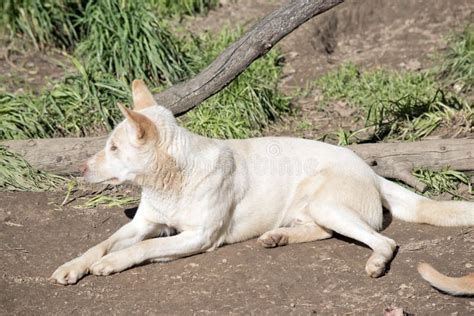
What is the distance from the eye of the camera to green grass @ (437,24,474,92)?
8.93 m

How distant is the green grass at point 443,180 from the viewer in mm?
6867

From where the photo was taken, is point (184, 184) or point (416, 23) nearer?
point (184, 184)

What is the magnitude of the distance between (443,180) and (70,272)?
322 cm

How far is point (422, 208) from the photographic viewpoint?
6270 millimetres

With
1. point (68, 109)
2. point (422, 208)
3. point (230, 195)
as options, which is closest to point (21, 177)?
point (68, 109)

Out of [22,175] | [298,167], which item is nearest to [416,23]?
[298,167]

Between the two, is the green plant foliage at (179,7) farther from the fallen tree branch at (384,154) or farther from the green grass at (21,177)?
the green grass at (21,177)

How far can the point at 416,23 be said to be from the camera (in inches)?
410

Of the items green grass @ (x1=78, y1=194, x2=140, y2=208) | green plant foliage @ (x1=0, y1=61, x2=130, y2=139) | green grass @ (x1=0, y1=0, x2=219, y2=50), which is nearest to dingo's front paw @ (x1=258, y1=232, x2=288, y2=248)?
green grass @ (x1=78, y1=194, x2=140, y2=208)

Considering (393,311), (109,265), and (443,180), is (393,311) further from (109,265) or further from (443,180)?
(443,180)

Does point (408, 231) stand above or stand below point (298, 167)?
below

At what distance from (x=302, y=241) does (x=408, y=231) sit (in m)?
0.82

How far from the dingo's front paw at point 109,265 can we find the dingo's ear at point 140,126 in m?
0.83

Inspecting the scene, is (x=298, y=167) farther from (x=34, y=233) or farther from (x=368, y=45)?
(x=368, y=45)
